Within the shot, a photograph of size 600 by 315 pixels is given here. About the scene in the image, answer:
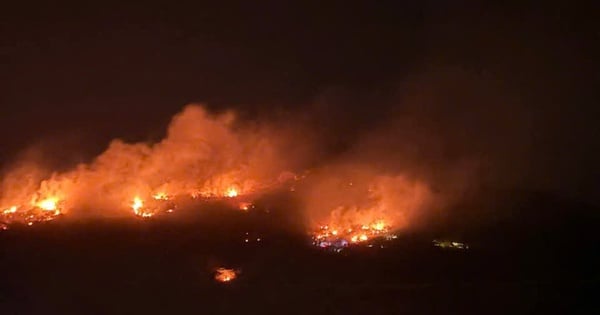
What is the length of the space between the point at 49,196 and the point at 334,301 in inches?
366

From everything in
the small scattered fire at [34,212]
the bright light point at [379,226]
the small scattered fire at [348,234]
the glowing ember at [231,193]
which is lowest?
the small scattered fire at [348,234]

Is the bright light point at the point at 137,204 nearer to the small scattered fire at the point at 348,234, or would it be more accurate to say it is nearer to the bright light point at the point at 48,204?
the bright light point at the point at 48,204

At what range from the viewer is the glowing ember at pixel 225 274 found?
11.0m

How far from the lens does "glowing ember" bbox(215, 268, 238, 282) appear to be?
36.1 feet

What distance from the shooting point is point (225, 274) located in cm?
1124

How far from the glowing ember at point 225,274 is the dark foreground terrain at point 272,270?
0.51ft

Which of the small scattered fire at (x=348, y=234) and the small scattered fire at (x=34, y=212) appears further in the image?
the small scattered fire at (x=34, y=212)

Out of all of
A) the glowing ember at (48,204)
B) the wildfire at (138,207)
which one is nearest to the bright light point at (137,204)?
the wildfire at (138,207)

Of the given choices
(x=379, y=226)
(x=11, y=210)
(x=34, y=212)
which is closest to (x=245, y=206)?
(x=379, y=226)

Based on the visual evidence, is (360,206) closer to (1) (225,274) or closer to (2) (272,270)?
(2) (272,270)

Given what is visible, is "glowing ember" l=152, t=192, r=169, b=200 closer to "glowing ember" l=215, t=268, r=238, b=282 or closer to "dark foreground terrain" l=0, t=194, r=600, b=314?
"dark foreground terrain" l=0, t=194, r=600, b=314

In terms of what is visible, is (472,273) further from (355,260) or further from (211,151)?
(211,151)

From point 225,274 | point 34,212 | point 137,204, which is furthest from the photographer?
point 137,204

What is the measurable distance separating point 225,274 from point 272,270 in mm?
1021
